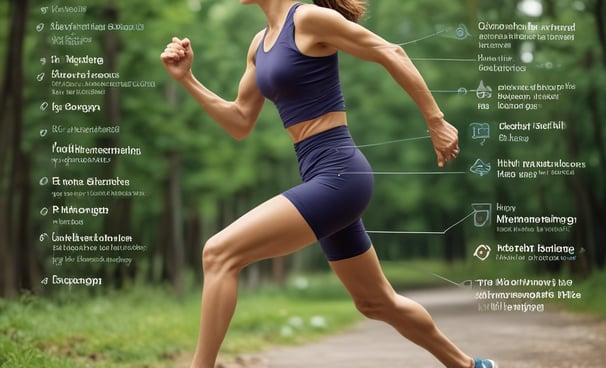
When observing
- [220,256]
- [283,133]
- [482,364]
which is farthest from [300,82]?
[283,133]

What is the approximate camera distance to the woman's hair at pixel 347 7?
365 centimetres

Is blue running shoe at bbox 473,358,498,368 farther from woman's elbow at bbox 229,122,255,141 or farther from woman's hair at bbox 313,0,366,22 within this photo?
woman's hair at bbox 313,0,366,22

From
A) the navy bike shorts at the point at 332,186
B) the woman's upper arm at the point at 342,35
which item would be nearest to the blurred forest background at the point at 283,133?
Result: the navy bike shorts at the point at 332,186

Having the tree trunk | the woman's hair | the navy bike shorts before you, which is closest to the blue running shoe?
the navy bike shorts

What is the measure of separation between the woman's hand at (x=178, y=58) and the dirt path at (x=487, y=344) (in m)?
2.58

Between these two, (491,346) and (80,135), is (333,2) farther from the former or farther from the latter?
(491,346)

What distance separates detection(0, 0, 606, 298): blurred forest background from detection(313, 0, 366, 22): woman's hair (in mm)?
1342

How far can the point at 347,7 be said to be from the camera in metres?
3.65

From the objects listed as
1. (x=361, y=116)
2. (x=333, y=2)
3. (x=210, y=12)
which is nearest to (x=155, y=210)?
(x=210, y=12)

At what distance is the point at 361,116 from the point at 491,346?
8.51 feet

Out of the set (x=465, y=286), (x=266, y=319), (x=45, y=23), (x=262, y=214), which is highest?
(x=45, y=23)

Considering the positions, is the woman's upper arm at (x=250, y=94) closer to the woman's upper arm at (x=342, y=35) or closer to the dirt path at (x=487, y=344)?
the woman's upper arm at (x=342, y=35)

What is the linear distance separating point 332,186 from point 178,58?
3.24 ft

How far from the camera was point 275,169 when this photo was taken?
1117 cm
